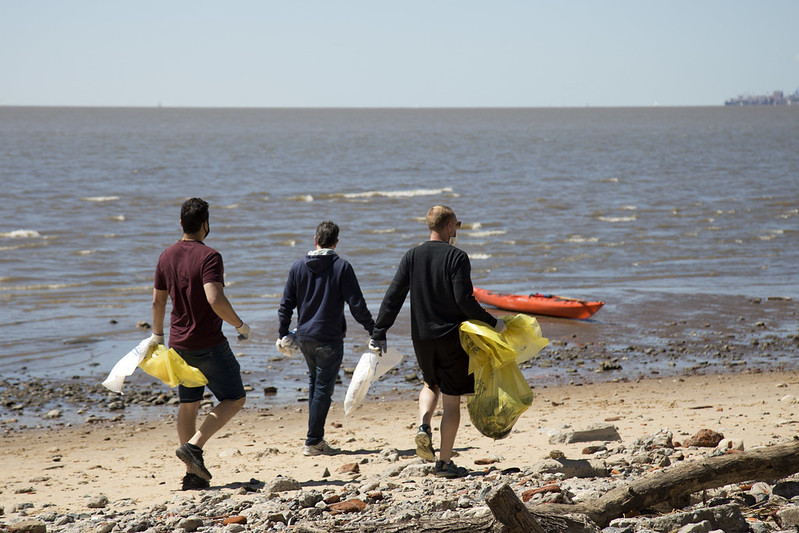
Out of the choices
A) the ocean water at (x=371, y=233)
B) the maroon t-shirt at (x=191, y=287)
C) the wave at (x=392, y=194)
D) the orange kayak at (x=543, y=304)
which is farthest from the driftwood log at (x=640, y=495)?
the wave at (x=392, y=194)

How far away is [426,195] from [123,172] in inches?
848

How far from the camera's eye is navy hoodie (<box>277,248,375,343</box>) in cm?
671

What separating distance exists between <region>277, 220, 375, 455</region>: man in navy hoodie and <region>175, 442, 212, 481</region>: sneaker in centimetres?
113

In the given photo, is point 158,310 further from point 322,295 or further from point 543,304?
point 543,304

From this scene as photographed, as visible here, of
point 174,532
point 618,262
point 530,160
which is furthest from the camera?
point 530,160

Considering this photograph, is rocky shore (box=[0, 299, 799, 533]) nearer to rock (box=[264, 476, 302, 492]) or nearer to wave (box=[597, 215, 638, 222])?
rock (box=[264, 476, 302, 492])

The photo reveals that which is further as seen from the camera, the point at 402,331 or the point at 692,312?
the point at 692,312

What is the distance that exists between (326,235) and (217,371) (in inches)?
54.4

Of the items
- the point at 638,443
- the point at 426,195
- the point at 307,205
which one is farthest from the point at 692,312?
the point at 426,195

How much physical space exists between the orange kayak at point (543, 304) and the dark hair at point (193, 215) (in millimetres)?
8943

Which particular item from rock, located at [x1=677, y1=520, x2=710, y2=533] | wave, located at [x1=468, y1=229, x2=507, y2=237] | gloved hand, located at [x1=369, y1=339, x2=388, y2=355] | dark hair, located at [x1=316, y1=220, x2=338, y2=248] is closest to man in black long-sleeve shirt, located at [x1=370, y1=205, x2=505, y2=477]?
gloved hand, located at [x1=369, y1=339, x2=388, y2=355]

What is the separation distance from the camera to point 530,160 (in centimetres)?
6650

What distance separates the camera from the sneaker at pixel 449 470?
5.98m

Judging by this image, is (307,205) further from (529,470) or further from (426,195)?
(529,470)
